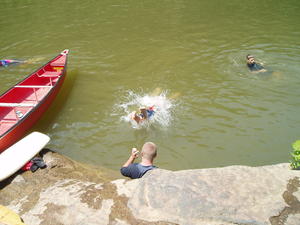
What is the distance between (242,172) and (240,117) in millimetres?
3846

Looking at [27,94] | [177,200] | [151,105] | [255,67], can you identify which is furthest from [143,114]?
[255,67]

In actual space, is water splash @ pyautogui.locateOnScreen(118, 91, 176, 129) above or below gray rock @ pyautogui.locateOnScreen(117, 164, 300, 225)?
below

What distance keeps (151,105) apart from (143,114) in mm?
1057

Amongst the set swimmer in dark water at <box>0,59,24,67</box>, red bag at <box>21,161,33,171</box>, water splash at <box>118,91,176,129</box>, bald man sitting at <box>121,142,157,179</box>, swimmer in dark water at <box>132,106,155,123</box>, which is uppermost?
bald man sitting at <box>121,142,157,179</box>

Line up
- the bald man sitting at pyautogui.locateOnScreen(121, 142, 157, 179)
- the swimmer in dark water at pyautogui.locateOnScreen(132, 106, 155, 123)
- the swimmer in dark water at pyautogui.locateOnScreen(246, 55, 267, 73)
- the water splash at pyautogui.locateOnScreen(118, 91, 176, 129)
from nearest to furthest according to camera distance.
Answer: the bald man sitting at pyautogui.locateOnScreen(121, 142, 157, 179) → the swimmer in dark water at pyautogui.locateOnScreen(132, 106, 155, 123) → the water splash at pyautogui.locateOnScreen(118, 91, 176, 129) → the swimmer in dark water at pyautogui.locateOnScreen(246, 55, 267, 73)

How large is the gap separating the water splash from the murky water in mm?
113

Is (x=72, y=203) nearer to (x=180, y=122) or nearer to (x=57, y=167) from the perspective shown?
(x=57, y=167)

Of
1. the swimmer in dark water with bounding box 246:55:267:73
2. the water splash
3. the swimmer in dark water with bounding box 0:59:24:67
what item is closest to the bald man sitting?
the water splash

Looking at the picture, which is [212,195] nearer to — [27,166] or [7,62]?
[27,166]

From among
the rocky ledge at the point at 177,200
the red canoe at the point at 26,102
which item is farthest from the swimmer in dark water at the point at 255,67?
the red canoe at the point at 26,102

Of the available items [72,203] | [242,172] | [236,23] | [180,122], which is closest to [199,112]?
[180,122]

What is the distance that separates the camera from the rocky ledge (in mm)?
4133

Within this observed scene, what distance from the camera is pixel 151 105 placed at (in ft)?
30.1

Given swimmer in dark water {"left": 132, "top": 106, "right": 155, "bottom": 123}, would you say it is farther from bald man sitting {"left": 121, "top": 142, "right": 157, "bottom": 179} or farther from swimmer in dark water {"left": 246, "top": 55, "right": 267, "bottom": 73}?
swimmer in dark water {"left": 246, "top": 55, "right": 267, "bottom": 73}
